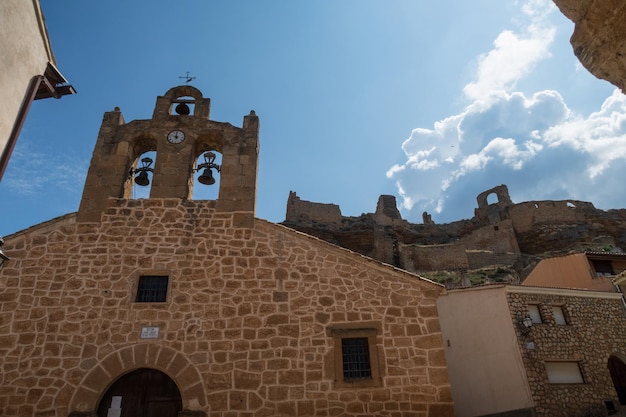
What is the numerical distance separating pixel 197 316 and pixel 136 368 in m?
1.39

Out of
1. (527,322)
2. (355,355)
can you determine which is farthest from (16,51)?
(527,322)

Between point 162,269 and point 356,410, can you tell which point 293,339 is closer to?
point 356,410

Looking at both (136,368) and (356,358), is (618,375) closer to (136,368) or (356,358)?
(356,358)

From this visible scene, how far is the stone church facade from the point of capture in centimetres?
786

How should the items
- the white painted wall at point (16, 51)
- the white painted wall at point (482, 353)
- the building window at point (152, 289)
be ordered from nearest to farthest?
1. the white painted wall at point (16, 51)
2. the building window at point (152, 289)
3. the white painted wall at point (482, 353)

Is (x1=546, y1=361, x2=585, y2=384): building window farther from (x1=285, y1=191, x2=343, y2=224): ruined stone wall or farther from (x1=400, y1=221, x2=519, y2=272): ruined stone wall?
(x1=285, y1=191, x2=343, y2=224): ruined stone wall

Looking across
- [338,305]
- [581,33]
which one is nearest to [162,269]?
[338,305]

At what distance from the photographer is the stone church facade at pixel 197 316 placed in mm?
A: 7859

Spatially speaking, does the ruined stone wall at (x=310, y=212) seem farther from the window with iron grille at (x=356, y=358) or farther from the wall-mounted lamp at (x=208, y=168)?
the window with iron grille at (x=356, y=358)

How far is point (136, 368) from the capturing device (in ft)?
26.2

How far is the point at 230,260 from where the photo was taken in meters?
9.09

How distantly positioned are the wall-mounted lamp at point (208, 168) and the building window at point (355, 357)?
4448 millimetres

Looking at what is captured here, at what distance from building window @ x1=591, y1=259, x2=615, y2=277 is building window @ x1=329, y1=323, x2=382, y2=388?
1544cm

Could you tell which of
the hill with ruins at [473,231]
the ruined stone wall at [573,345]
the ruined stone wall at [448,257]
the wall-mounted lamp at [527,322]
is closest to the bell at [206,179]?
the ruined stone wall at [573,345]
